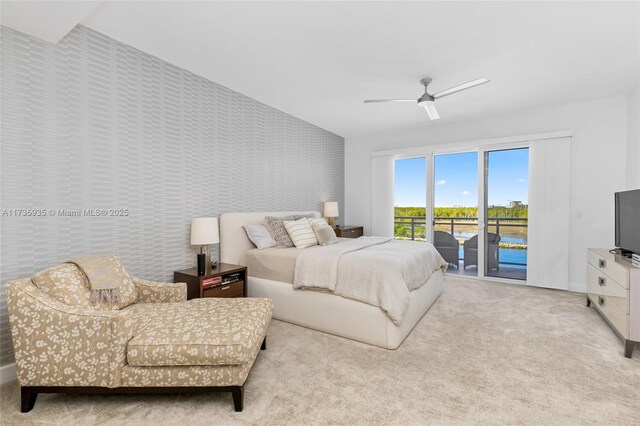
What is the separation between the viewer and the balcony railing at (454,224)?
15.6 feet

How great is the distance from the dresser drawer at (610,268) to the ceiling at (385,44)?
77.8 inches

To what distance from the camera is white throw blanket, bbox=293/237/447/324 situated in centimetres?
257

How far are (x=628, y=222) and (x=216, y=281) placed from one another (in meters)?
4.07

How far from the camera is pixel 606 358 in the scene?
238cm

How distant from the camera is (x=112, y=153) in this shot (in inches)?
105

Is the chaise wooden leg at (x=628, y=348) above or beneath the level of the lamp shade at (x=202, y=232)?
beneath

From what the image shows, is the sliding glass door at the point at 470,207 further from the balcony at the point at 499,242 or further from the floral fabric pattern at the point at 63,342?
the floral fabric pattern at the point at 63,342

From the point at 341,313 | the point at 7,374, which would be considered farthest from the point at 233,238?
the point at 7,374

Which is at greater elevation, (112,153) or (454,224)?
(112,153)

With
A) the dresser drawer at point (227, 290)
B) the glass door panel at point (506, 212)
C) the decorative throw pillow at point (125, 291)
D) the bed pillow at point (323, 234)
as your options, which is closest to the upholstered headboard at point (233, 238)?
the dresser drawer at point (227, 290)

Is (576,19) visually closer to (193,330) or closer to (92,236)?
(193,330)

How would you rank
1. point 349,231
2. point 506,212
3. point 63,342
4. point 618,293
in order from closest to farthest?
point 63,342
point 618,293
point 506,212
point 349,231

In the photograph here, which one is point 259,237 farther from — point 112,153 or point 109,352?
point 109,352

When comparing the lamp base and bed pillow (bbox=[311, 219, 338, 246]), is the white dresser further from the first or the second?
the lamp base
